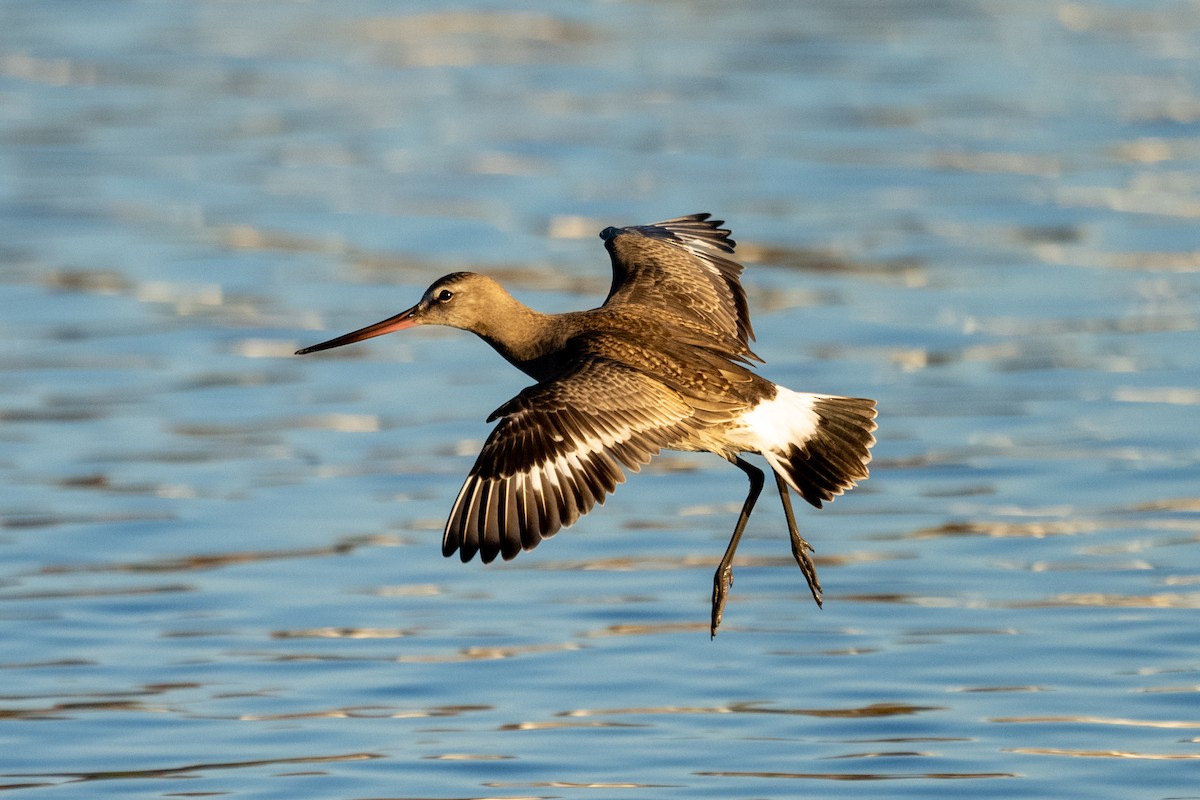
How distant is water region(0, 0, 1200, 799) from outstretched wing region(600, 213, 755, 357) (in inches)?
57.3

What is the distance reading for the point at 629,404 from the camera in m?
7.82

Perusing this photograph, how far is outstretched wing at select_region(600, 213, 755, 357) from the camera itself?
31.0ft

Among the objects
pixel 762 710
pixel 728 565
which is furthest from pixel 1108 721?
pixel 728 565

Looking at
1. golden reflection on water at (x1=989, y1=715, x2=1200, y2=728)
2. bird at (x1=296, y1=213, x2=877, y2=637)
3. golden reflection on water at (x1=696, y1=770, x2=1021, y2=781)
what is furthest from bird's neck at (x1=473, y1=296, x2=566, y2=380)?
golden reflection on water at (x1=989, y1=715, x2=1200, y2=728)

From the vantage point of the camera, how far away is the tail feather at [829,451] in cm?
852

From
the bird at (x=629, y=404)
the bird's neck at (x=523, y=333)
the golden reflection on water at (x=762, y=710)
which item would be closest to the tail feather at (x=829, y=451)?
the bird at (x=629, y=404)

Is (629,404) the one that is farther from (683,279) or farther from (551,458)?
(683,279)

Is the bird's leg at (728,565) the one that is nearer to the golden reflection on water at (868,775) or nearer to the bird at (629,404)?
the bird at (629,404)

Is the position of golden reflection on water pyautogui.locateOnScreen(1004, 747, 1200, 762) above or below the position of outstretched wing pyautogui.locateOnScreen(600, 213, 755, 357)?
below

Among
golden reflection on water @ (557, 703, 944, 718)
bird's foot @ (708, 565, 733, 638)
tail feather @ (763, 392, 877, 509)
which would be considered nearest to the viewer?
tail feather @ (763, 392, 877, 509)

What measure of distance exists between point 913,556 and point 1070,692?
1764 mm

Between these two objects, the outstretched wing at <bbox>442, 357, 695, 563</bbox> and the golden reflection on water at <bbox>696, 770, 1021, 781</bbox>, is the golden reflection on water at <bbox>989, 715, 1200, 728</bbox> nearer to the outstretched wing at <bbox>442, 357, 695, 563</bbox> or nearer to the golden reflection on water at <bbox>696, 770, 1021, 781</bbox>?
the golden reflection on water at <bbox>696, 770, 1021, 781</bbox>

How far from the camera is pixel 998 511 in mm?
11695

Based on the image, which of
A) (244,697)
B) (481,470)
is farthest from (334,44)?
(481,470)
